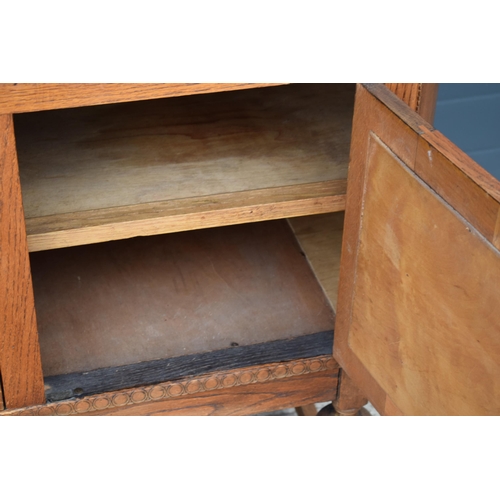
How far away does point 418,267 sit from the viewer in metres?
0.62

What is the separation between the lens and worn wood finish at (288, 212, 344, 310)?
40.3 inches

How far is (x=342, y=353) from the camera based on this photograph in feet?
2.79

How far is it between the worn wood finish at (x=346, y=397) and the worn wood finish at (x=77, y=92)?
1.33ft

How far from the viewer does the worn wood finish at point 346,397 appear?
92cm

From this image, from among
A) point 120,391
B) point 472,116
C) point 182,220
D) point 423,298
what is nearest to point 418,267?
point 423,298

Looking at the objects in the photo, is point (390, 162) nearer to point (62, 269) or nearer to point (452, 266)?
point (452, 266)

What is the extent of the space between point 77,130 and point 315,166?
1.03 feet

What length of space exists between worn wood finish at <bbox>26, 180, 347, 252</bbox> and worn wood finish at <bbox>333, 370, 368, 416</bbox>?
0.75ft

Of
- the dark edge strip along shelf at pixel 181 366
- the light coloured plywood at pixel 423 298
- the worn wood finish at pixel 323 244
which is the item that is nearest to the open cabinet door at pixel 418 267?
the light coloured plywood at pixel 423 298

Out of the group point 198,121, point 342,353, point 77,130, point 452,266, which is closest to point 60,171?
point 77,130

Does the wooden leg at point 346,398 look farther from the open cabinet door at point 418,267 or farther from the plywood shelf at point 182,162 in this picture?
the plywood shelf at point 182,162

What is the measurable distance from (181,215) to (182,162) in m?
0.12

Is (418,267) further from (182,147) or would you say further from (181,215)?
(182,147)

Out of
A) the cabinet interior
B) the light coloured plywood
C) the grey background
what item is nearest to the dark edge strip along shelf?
the cabinet interior
